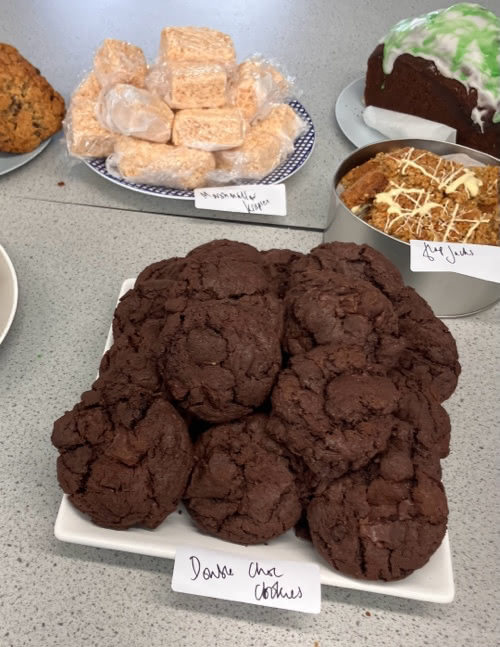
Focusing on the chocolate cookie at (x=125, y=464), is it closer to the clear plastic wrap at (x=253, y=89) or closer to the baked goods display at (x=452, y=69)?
the clear plastic wrap at (x=253, y=89)

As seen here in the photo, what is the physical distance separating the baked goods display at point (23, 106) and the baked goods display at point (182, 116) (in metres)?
0.05

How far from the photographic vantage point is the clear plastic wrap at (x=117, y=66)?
1.32 meters

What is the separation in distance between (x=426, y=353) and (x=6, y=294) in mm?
689

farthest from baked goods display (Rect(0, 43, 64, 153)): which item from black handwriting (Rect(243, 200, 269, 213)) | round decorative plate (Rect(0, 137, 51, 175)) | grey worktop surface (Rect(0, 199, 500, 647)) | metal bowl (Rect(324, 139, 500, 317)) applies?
metal bowl (Rect(324, 139, 500, 317))

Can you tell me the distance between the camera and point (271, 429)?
0.71 metres

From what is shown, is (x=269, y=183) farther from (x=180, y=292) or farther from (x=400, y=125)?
(x=180, y=292)

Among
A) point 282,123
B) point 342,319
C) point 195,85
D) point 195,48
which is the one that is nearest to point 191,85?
point 195,85

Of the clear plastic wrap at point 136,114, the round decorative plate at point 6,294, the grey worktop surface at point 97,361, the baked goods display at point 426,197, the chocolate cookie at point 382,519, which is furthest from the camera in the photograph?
the clear plastic wrap at point 136,114

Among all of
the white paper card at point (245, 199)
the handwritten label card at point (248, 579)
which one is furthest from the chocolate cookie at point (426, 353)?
the white paper card at point (245, 199)

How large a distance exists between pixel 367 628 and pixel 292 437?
300mm

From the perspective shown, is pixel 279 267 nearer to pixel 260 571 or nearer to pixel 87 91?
pixel 260 571

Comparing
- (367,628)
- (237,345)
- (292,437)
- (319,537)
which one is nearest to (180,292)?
(237,345)

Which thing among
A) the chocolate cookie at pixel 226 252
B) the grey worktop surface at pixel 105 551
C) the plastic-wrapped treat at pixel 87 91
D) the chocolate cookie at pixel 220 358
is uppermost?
the plastic-wrapped treat at pixel 87 91

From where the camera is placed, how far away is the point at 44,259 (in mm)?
1213
